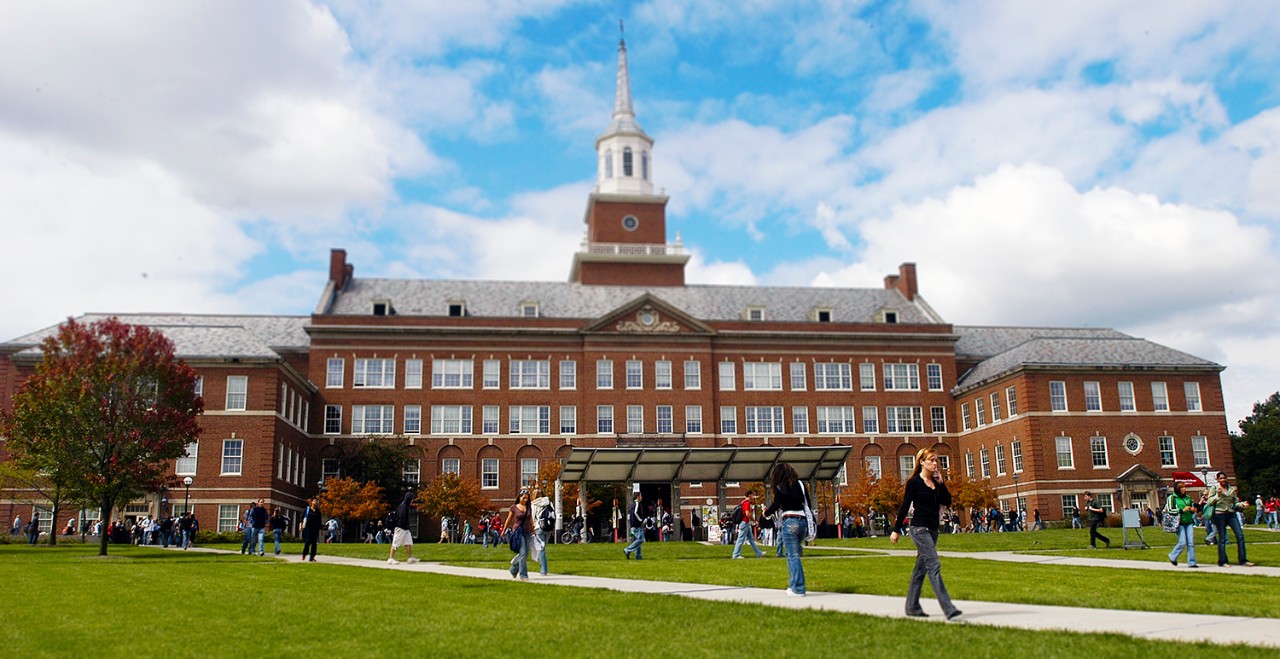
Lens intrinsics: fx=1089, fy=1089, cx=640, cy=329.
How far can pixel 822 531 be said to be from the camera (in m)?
47.7

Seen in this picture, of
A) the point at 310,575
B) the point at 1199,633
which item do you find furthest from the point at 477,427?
the point at 1199,633

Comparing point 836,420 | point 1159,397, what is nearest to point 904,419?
point 836,420

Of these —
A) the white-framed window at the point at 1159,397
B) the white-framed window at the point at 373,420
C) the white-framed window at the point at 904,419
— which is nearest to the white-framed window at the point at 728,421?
the white-framed window at the point at 904,419

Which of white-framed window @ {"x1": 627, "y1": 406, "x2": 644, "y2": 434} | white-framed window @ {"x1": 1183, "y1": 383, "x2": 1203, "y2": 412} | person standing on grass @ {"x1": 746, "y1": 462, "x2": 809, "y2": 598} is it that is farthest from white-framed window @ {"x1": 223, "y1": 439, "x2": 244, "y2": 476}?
white-framed window @ {"x1": 1183, "y1": 383, "x2": 1203, "y2": 412}

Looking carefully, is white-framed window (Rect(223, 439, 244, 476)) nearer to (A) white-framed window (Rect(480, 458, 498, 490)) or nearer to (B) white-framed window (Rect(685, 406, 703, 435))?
(A) white-framed window (Rect(480, 458, 498, 490))

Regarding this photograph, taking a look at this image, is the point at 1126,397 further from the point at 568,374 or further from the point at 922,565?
the point at 922,565

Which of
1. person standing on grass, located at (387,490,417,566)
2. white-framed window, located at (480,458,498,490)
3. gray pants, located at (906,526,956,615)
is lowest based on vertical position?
gray pants, located at (906,526,956,615)

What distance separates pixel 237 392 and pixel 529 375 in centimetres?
1738

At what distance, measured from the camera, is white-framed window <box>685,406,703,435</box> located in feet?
216

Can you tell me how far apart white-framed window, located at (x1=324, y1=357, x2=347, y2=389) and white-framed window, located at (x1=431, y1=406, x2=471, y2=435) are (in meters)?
5.64

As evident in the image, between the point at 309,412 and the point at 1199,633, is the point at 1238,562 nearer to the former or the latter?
the point at 1199,633

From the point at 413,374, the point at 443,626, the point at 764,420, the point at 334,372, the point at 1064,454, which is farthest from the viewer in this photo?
the point at 764,420

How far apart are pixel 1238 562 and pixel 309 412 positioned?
51.1 metres

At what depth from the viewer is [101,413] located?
3338 cm
